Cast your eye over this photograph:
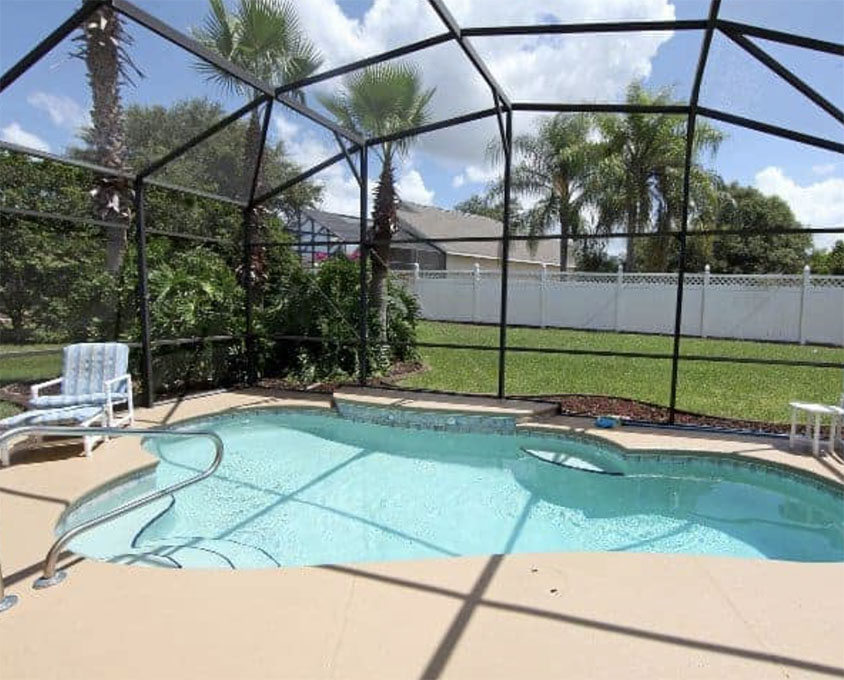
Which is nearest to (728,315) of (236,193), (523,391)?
(523,391)

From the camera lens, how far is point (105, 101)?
7.20 meters

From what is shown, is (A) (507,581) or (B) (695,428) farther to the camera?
(B) (695,428)

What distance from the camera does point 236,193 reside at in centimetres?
802

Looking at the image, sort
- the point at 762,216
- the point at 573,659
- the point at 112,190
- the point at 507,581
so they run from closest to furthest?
the point at 573,659, the point at 507,581, the point at 112,190, the point at 762,216

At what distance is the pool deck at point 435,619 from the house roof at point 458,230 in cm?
1871

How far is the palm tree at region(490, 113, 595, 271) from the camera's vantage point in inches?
725

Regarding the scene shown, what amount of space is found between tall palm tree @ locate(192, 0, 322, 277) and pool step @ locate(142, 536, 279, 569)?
16.2ft

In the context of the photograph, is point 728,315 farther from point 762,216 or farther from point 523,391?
point 762,216

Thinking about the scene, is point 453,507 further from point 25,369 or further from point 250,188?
point 25,369

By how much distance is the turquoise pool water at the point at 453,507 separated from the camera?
4152 mm

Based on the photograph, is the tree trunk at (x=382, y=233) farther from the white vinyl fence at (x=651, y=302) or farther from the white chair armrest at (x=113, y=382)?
the white chair armrest at (x=113, y=382)

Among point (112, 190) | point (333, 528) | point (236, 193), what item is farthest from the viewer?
point (236, 193)

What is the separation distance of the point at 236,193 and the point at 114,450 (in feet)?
13.8

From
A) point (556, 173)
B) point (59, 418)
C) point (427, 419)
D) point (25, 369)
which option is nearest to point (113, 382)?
point (59, 418)
